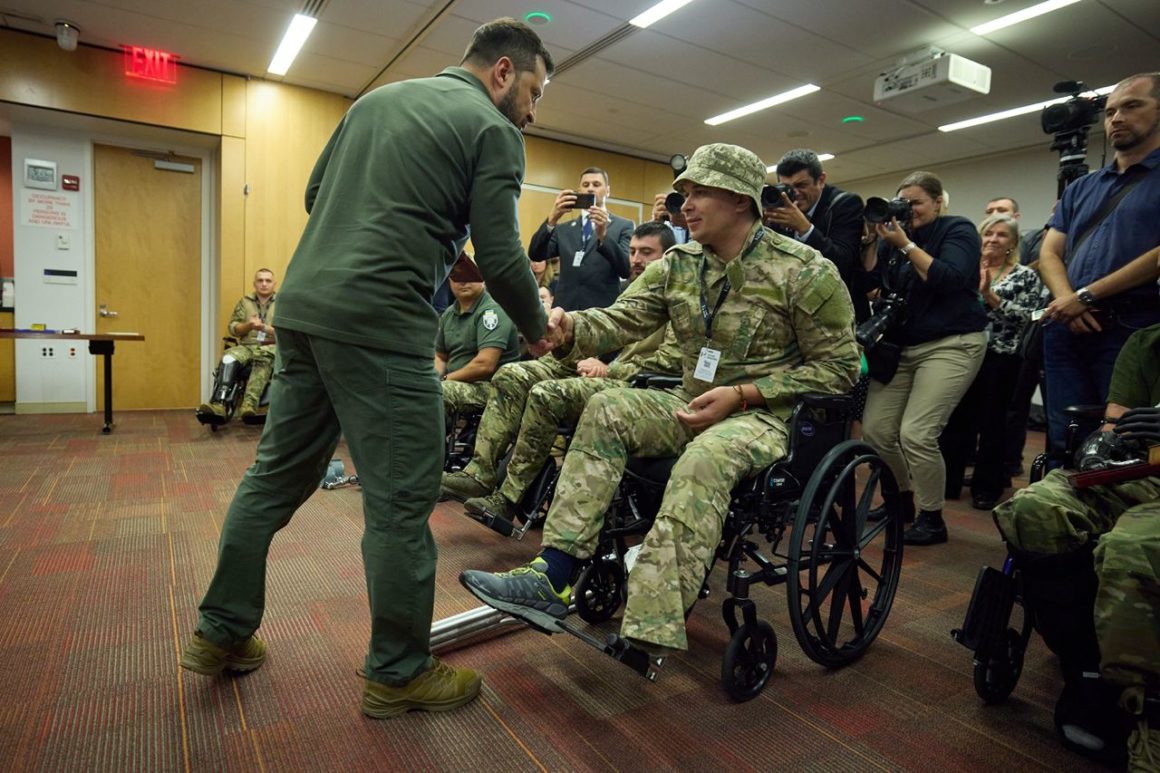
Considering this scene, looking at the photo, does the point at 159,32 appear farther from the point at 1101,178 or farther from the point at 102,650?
the point at 1101,178

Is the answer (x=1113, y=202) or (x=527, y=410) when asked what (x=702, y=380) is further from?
(x=1113, y=202)

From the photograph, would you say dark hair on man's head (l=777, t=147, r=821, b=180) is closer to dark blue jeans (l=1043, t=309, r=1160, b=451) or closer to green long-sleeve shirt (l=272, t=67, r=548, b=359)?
dark blue jeans (l=1043, t=309, r=1160, b=451)

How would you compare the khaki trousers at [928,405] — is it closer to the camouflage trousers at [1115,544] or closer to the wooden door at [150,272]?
the camouflage trousers at [1115,544]

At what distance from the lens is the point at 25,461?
12.2ft

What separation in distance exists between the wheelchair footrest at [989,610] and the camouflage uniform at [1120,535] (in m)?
0.09

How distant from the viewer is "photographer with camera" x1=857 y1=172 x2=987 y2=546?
8.57 ft

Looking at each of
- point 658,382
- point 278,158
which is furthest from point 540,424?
point 278,158

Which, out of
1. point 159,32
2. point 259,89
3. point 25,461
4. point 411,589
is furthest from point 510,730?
point 259,89

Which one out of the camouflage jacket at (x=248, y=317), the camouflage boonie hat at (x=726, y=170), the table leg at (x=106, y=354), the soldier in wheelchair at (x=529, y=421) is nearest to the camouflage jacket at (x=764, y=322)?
the camouflage boonie hat at (x=726, y=170)

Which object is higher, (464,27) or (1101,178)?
(464,27)

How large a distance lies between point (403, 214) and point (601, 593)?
3.56 ft

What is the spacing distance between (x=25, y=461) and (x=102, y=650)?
110 inches

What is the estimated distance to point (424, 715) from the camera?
1416 millimetres

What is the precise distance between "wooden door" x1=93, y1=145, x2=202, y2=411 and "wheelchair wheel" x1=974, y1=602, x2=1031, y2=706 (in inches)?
260
